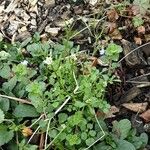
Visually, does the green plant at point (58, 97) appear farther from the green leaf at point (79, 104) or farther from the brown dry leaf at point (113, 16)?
the brown dry leaf at point (113, 16)

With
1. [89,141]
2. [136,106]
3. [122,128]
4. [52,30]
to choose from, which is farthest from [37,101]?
[52,30]

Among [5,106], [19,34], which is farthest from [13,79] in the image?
[19,34]

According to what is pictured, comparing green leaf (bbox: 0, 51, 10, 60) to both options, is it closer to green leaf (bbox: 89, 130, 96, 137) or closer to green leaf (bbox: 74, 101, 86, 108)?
green leaf (bbox: 74, 101, 86, 108)

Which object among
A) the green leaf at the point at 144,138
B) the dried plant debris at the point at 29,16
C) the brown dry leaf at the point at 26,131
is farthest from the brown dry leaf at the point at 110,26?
the brown dry leaf at the point at 26,131

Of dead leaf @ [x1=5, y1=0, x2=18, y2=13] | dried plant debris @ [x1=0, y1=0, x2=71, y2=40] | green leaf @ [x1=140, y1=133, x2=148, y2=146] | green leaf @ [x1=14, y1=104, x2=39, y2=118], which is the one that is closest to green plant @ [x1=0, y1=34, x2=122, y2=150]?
green leaf @ [x1=14, y1=104, x2=39, y2=118]

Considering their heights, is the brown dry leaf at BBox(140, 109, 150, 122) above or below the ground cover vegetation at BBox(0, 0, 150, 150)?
below

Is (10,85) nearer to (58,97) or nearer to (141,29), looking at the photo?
(58,97)

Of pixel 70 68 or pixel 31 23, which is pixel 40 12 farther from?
pixel 70 68
